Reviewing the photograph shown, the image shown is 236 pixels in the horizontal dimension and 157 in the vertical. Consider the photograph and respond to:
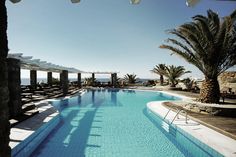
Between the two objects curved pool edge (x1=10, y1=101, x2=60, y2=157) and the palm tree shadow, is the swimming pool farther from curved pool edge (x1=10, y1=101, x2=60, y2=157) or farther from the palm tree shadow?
curved pool edge (x1=10, y1=101, x2=60, y2=157)

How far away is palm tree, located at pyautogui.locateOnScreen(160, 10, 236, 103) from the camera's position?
1022 centimetres

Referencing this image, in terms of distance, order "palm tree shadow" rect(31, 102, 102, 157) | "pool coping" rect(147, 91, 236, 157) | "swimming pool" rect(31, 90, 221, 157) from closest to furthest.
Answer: "pool coping" rect(147, 91, 236, 157) < "swimming pool" rect(31, 90, 221, 157) < "palm tree shadow" rect(31, 102, 102, 157)

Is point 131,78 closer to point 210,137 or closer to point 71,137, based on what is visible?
point 71,137

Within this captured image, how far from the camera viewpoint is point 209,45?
409 inches

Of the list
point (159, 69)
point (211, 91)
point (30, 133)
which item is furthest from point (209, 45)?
point (159, 69)

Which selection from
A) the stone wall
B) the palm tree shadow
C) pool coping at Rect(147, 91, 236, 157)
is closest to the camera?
pool coping at Rect(147, 91, 236, 157)

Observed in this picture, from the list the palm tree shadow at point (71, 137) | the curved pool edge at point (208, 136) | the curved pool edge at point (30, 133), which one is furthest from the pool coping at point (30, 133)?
the curved pool edge at point (208, 136)

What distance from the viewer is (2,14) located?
2.21 meters

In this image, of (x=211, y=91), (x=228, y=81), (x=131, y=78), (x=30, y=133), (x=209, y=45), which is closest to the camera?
(x=30, y=133)

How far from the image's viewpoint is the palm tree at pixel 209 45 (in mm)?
10219

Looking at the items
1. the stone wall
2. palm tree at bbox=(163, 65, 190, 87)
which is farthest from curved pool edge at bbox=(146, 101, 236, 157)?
palm tree at bbox=(163, 65, 190, 87)

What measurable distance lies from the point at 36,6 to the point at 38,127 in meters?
10.4

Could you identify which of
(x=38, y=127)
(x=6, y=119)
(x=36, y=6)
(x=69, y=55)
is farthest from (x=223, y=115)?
(x=69, y=55)

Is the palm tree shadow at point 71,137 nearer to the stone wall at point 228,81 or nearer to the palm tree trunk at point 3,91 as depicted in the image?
the palm tree trunk at point 3,91
